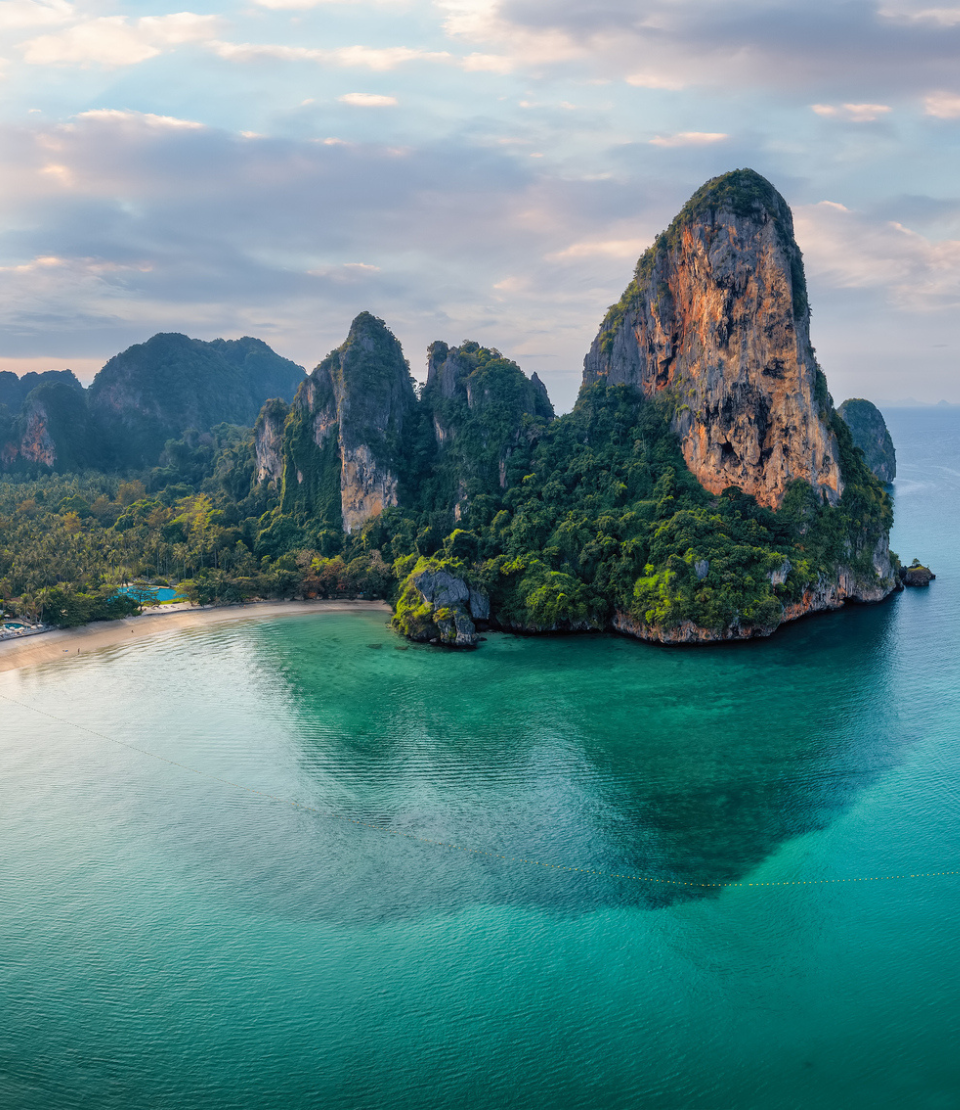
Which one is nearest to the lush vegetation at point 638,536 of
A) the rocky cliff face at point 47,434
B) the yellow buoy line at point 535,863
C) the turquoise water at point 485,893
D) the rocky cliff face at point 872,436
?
the turquoise water at point 485,893

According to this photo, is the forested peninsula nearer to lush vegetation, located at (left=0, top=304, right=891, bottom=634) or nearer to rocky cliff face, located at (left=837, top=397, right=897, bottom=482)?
lush vegetation, located at (left=0, top=304, right=891, bottom=634)

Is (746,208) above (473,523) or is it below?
above

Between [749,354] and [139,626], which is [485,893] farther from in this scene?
[749,354]

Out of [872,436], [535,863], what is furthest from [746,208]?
[872,436]

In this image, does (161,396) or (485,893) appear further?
(161,396)

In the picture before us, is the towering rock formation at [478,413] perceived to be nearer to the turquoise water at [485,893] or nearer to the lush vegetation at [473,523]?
the lush vegetation at [473,523]

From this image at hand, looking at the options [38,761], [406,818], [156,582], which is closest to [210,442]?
[156,582]

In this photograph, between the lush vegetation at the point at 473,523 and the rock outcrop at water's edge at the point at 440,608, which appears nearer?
the rock outcrop at water's edge at the point at 440,608
